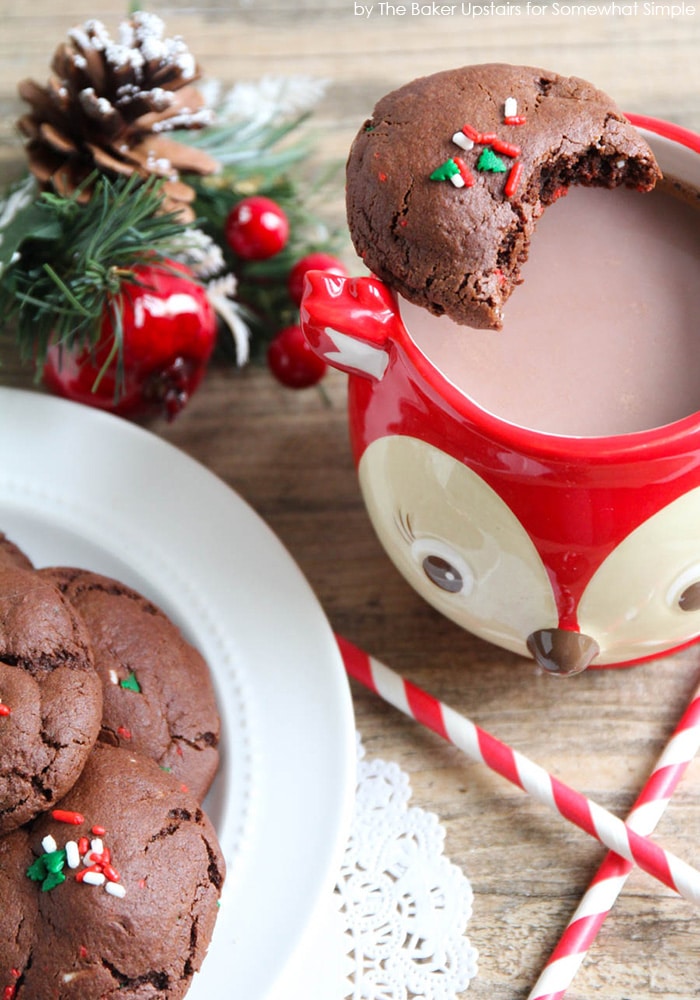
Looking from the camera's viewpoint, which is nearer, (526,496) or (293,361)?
(526,496)

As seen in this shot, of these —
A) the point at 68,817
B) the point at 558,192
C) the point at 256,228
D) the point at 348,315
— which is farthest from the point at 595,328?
the point at 68,817

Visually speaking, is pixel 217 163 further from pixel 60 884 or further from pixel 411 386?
pixel 60 884

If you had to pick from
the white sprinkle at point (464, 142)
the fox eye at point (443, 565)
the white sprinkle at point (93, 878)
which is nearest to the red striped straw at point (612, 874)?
the fox eye at point (443, 565)

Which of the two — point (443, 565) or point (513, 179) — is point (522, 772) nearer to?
point (443, 565)

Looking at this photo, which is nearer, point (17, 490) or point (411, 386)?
point (411, 386)

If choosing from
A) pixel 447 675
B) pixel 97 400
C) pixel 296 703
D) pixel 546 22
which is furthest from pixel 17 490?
pixel 546 22

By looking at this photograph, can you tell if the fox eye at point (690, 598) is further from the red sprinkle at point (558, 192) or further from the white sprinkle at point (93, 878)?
→ the white sprinkle at point (93, 878)

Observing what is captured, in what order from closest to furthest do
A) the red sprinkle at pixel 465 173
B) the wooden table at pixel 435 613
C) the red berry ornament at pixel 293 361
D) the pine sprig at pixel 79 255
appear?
the red sprinkle at pixel 465 173 → the wooden table at pixel 435 613 → the pine sprig at pixel 79 255 → the red berry ornament at pixel 293 361
